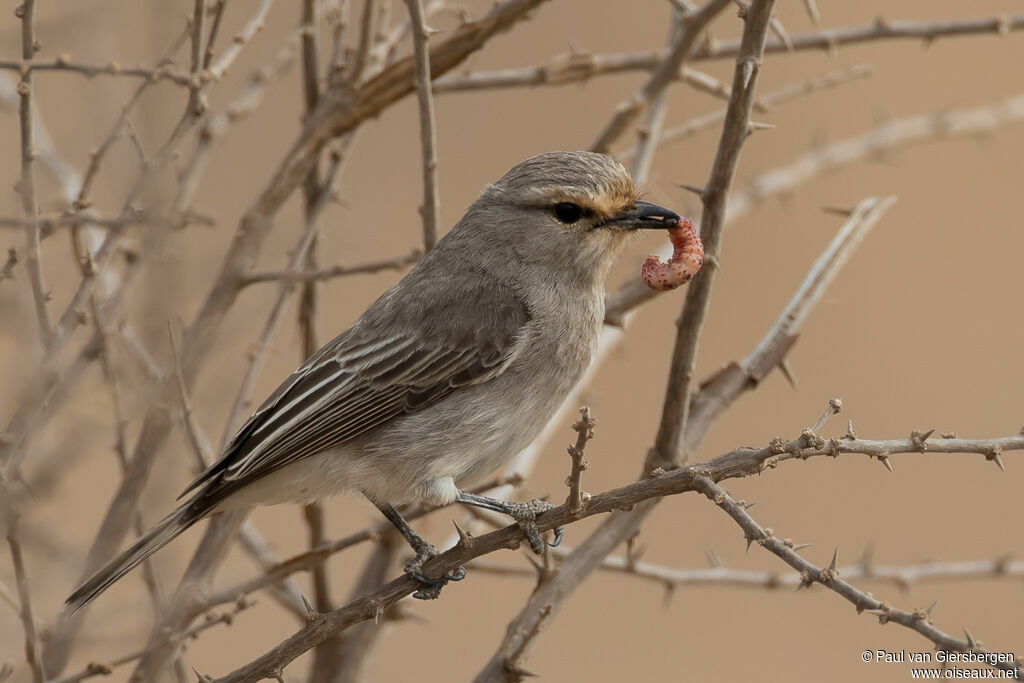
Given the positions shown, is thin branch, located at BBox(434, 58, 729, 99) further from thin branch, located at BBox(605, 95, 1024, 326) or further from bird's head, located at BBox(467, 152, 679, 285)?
thin branch, located at BBox(605, 95, 1024, 326)

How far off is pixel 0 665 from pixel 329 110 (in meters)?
2.38

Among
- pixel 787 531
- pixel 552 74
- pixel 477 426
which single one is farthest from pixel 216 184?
pixel 787 531

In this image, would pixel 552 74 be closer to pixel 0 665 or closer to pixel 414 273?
pixel 414 273

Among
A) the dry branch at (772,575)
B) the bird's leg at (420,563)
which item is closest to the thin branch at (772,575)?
the dry branch at (772,575)

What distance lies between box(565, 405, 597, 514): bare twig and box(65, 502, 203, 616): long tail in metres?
1.59

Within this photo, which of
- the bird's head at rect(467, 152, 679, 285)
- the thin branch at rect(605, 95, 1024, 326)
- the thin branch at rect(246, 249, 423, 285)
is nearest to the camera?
the thin branch at rect(246, 249, 423, 285)

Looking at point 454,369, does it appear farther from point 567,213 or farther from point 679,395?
point 679,395

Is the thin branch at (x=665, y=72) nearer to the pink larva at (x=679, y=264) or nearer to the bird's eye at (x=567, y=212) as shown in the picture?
the bird's eye at (x=567, y=212)

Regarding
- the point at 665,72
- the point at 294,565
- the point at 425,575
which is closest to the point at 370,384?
the point at 294,565

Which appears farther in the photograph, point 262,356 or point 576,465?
point 262,356

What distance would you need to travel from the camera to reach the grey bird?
4.42m

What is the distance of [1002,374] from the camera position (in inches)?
401

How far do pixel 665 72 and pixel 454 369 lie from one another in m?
1.51

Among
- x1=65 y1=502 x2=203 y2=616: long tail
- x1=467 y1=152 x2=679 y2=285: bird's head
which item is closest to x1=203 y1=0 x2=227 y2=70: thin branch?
x1=467 y1=152 x2=679 y2=285: bird's head
